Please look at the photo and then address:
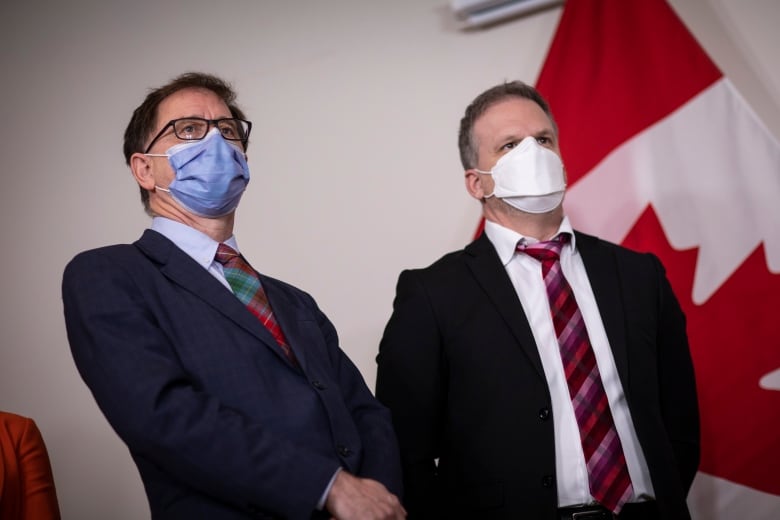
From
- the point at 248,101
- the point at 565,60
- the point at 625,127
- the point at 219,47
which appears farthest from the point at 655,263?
the point at 219,47

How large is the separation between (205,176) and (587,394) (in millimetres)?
1080

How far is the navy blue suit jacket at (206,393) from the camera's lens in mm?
1454

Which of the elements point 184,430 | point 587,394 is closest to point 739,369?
point 587,394

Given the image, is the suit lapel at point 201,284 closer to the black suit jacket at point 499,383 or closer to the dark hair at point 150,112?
the dark hair at point 150,112

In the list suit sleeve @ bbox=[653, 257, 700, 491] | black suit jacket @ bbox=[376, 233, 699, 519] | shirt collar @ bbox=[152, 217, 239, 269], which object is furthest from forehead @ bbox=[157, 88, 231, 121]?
suit sleeve @ bbox=[653, 257, 700, 491]

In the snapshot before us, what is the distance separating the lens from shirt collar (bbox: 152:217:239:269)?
1.83 m

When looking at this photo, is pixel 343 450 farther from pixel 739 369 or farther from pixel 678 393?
pixel 739 369

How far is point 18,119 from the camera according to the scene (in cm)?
317

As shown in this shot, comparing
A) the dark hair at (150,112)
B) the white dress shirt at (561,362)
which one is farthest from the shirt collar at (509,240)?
the dark hair at (150,112)

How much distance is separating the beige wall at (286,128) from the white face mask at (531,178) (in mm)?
768

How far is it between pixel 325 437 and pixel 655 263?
1191 mm

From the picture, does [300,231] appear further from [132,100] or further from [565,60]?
[565,60]

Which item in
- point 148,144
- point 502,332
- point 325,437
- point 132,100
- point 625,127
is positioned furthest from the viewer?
point 132,100

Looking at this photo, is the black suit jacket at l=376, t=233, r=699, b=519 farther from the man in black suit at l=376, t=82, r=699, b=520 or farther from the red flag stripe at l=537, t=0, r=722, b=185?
the red flag stripe at l=537, t=0, r=722, b=185
